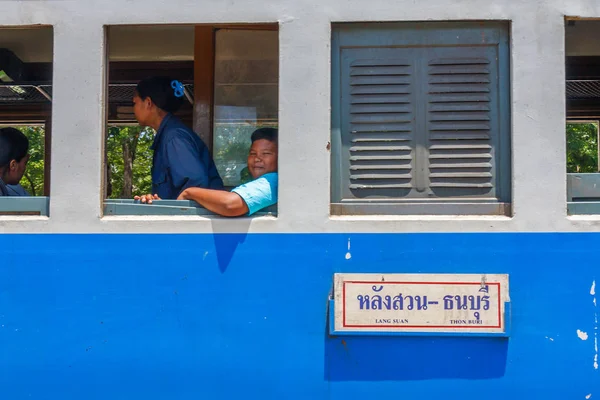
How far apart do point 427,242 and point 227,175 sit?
1.14 meters

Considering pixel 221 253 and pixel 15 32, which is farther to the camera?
pixel 15 32

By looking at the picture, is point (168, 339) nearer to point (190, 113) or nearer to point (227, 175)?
point (227, 175)

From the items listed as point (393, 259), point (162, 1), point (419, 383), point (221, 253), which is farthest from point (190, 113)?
point (419, 383)

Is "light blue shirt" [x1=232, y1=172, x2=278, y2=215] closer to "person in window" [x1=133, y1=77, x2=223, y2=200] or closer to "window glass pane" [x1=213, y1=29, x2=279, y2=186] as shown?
"person in window" [x1=133, y1=77, x2=223, y2=200]

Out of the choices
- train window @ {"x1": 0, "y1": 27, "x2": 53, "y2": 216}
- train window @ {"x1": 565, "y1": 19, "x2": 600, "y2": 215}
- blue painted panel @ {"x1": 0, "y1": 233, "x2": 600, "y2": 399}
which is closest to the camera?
blue painted panel @ {"x1": 0, "y1": 233, "x2": 600, "y2": 399}

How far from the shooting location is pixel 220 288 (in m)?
2.60

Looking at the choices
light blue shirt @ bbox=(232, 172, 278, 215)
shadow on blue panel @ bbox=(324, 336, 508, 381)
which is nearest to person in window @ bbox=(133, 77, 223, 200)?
light blue shirt @ bbox=(232, 172, 278, 215)

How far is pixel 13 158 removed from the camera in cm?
335

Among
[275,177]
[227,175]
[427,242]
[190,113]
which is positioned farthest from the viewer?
[190,113]

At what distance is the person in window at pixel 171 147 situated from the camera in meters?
2.95

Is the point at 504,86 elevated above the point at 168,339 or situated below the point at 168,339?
above

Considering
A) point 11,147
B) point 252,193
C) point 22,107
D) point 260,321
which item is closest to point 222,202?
point 252,193

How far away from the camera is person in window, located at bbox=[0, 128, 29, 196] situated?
3.30 m

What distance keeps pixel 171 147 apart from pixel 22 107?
2130mm
